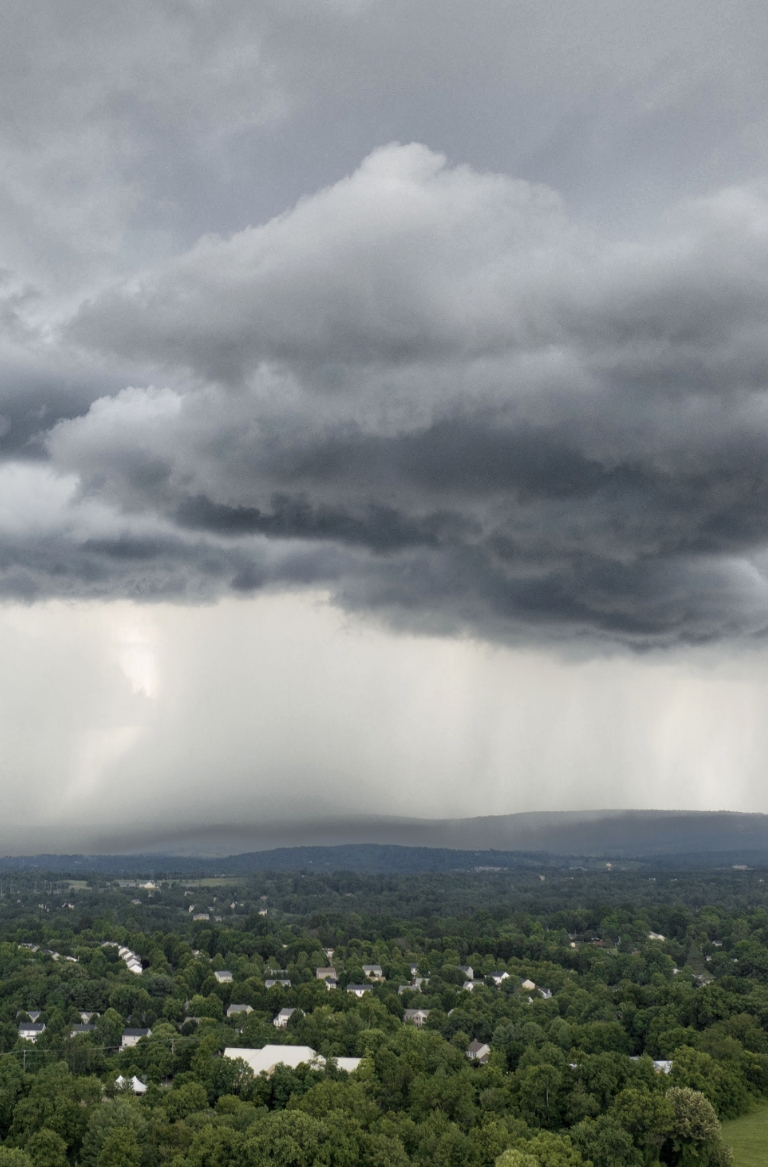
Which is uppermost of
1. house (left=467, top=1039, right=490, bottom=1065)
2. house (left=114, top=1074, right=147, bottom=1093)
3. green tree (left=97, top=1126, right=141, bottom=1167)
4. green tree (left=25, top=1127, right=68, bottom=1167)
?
green tree (left=97, top=1126, right=141, bottom=1167)

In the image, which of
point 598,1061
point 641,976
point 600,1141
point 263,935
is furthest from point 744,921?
point 600,1141

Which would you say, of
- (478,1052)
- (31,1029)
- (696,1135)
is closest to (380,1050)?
(478,1052)

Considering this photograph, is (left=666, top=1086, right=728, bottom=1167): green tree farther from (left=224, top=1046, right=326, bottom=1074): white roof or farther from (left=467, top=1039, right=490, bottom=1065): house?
(left=224, top=1046, right=326, bottom=1074): white roof

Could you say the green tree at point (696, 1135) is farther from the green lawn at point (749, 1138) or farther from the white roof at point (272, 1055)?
the white roof at point (272, 1055)

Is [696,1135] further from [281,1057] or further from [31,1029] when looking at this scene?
[31,1029]

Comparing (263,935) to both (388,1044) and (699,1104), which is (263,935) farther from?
(699,1104)

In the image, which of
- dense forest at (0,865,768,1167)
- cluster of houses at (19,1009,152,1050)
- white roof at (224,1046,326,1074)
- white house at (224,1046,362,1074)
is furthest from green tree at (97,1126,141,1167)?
cluster of houses at (19,1009,152,1050)

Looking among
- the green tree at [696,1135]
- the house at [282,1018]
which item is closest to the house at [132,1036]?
the house at [282,1018]
